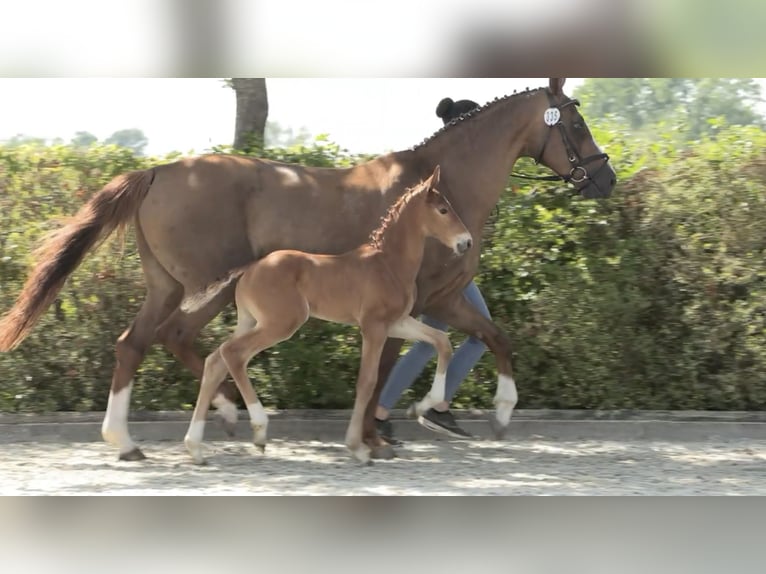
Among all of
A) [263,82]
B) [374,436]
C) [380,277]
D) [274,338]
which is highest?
[263,82]

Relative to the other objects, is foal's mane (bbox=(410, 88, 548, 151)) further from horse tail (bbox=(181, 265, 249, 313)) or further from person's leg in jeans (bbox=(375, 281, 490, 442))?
horse tail (bbox=(181, 265, 249, 313))

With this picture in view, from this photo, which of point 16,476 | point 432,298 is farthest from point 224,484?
point 432,298

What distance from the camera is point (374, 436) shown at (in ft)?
22.6

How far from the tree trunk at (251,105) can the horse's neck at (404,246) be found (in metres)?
2.57

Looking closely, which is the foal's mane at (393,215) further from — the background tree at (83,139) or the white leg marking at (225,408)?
the background tree at (83,139)

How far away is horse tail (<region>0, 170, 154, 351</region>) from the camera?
22.6ft

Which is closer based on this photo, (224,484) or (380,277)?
(224,484)

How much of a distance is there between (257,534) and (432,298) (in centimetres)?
241

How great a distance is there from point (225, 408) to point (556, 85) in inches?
117

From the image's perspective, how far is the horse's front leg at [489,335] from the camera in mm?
7102

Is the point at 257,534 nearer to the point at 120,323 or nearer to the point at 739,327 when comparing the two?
the point at 120,323

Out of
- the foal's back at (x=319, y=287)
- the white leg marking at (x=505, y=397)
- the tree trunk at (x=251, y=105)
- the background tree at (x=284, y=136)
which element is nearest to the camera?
the foal's back at (x=319, y=287)

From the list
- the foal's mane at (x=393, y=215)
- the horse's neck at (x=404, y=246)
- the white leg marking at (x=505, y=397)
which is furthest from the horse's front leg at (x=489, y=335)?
the foal's mane at (x=393, y=215)

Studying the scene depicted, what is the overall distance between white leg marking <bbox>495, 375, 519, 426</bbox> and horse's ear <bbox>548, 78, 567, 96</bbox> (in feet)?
6.07
